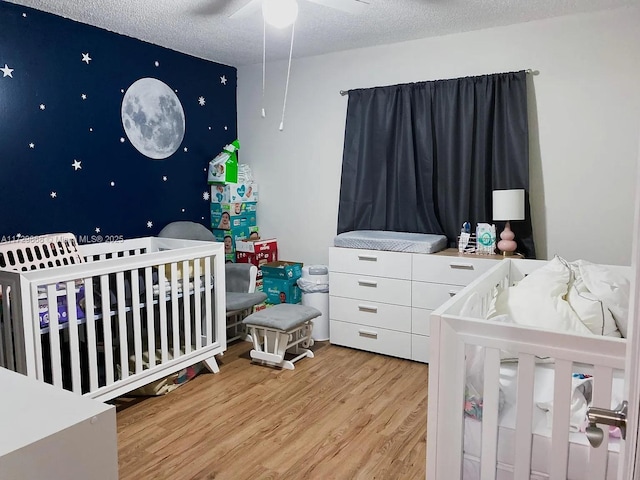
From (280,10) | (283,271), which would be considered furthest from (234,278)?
(280,10)

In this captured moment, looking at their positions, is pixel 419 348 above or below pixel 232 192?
below

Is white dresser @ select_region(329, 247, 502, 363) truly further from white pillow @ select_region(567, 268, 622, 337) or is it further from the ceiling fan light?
the ceiling fan light

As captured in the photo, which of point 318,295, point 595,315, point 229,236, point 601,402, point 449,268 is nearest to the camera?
point 601,402

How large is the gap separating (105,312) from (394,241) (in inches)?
74.3

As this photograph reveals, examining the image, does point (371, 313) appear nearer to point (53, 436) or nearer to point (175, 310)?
point (175, 310)

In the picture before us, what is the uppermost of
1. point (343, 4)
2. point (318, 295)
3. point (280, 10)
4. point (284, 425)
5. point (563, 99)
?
point (343, 4)

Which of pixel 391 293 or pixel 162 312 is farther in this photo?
pixel 391 293

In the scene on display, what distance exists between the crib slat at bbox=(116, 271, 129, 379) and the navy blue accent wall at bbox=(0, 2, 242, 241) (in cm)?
91

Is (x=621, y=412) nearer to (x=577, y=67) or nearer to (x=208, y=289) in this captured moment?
(x=208, y=289)

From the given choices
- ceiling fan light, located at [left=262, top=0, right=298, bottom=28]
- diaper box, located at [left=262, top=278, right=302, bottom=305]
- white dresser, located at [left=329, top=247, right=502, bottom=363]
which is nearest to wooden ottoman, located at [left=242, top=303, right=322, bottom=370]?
white dresser, located at [left=329, top=247, right=502, bottom=363]

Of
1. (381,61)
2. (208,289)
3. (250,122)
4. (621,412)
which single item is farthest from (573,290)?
(250,122)

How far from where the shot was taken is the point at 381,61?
3.73 meters

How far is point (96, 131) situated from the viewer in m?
3.31

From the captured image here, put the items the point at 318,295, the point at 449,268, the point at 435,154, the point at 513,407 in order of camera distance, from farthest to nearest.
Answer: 1. the point at 318,295
2. the point at 435,154
3. the point at 449,268
4. the point at 513,407
